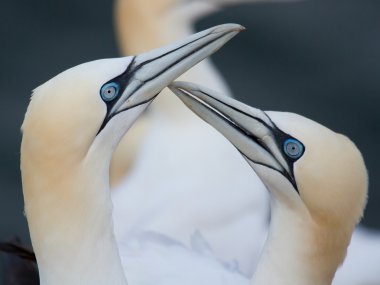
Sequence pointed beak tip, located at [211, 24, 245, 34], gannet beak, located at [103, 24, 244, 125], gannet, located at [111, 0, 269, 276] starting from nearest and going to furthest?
gannet beak, located at [103, 24, 244, 125] → pointed beak tip, located at [211, 24, 245, 34] → gannet, located at [111, 0, 269, 276]

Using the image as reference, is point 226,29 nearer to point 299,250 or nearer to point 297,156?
point 297,156

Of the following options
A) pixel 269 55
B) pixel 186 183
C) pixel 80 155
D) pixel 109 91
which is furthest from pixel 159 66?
pixel 269 55

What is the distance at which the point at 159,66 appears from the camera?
4.93 m

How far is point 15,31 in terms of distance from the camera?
8828 mm

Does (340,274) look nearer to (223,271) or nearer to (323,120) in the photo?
(223,271)

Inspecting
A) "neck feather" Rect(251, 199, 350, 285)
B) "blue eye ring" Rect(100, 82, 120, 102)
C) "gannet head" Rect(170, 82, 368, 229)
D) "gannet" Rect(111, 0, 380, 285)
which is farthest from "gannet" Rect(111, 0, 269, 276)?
"blue eye ring" Rect(100, 82, 120, 102)

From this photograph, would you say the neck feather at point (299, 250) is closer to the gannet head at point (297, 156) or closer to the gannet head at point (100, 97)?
the gannet head at point (297, 156)

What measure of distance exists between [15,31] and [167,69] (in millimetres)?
4049

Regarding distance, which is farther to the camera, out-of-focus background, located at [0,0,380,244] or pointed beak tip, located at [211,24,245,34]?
out-of-focus background, located at [0,0,380,244]

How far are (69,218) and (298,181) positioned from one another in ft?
2.62

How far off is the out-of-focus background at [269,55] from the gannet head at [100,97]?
10.9 feet

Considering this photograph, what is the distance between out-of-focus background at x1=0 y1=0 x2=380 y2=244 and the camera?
844cm

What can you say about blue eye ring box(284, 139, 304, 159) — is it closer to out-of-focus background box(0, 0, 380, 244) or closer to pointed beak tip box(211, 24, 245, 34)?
pointed beak tip box(211, 24, 245, 34)

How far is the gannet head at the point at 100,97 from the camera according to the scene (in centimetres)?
459
